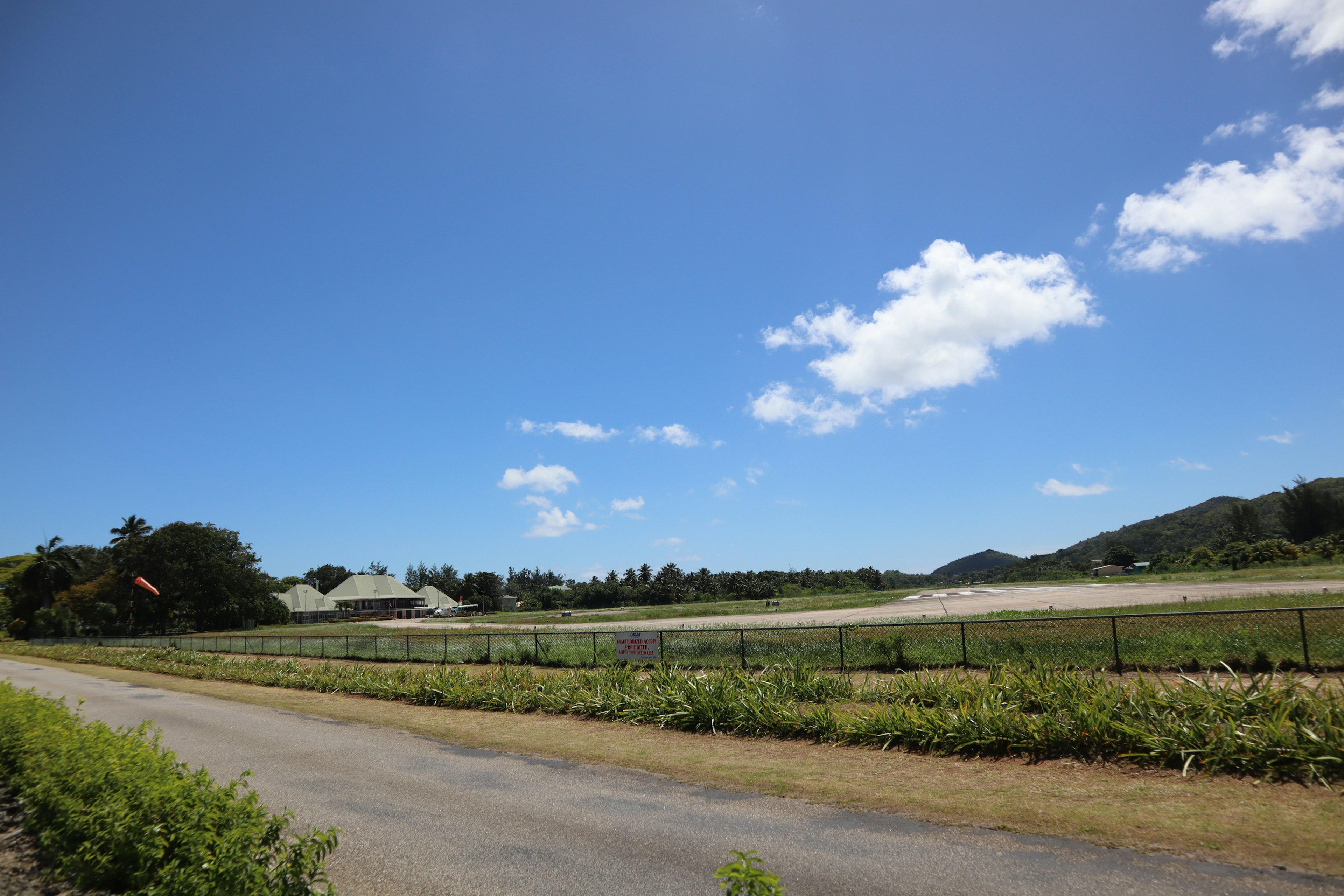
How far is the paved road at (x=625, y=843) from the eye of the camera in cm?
600

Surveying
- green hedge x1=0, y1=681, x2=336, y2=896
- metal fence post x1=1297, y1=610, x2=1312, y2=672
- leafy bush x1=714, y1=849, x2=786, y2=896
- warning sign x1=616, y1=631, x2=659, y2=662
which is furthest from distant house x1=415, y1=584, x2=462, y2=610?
leafy bush x1=714, y1=849, x2=786, y2=896

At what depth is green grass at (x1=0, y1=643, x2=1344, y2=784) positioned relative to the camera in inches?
337

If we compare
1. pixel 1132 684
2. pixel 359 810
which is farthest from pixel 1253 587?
pixel 359 810

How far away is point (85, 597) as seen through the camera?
8019 centimetres

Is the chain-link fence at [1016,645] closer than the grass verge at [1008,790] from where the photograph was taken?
No

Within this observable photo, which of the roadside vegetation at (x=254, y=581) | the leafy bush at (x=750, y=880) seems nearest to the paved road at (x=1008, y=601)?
the roadside vegetation at (x=254, y=581)

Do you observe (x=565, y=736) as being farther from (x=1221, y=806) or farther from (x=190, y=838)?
(x=1221, y=806)

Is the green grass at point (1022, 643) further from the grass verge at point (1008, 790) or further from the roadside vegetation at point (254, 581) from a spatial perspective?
the roadside vegetation at point (254, 581)

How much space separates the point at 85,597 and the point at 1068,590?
103810 mm

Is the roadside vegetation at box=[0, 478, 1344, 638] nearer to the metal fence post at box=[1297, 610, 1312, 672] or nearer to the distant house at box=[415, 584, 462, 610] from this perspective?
the distant house at box=[415, 584, 462, 610]

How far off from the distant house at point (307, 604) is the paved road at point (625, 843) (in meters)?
100

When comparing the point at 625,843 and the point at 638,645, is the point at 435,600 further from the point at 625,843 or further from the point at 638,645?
the point at 625,843

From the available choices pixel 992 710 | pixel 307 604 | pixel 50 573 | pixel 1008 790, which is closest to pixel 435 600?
pixel 307 604

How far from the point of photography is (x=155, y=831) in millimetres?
5422
